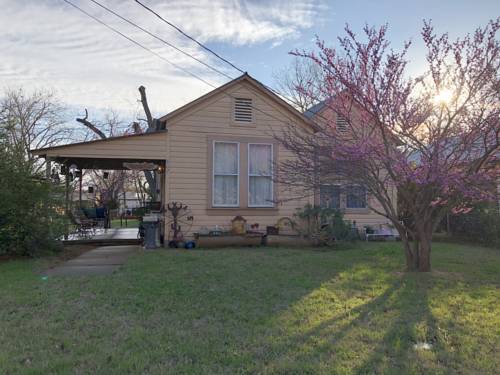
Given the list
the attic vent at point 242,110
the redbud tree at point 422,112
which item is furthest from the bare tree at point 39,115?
the redbud tree at point 422,112

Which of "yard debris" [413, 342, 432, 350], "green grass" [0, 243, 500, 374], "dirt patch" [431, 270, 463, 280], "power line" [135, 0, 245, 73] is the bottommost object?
"yard debris" [413, 342, 432, 350]

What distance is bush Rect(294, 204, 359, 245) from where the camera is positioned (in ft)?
35.5

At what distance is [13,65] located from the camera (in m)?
11.9

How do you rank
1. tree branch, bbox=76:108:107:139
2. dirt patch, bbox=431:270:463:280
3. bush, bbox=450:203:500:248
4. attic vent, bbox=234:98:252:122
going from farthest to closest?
tree branch, bbox=76:108:107:139 < bush, bbox=450:203:500:248 < attic vent, bbox=234:98:252:122 < dirt patch, bbox=431:270:463:280

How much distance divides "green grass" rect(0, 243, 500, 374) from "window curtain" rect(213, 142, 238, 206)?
3.99 metres

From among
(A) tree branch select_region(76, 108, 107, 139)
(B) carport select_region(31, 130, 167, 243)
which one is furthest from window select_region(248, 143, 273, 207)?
(A) tree branch select_region(76, 108, 107, 139)

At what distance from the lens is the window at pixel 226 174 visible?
1116 cm

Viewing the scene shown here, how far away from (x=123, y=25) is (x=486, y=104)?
7.59 m

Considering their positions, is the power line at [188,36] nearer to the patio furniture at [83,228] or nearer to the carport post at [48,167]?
the carport post at [48,167]

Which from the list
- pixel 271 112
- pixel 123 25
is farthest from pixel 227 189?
pixel 123 25

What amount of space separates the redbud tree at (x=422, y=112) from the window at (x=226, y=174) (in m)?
4.68

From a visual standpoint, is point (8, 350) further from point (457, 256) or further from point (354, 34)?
point (457, 256)

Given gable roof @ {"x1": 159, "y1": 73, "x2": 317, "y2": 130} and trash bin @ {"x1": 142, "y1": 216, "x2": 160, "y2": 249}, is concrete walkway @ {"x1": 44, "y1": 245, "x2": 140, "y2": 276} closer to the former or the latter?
trash bin @ {"x1": 142, "y1": 216, "x2": 160, "y2": 249}

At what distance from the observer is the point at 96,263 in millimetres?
7863
